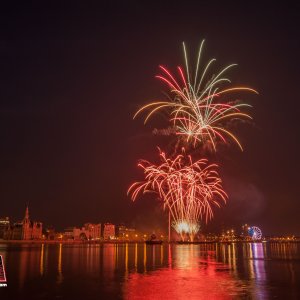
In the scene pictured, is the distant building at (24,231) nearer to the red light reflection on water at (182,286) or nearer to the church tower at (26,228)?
the church tower at (26,228)

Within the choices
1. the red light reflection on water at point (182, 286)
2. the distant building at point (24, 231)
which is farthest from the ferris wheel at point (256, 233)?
the red light reflection on water at point (182, 286)

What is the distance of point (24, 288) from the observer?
16.6 metres

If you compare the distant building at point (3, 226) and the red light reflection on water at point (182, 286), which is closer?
the red light reflection on water at point (182, 286)

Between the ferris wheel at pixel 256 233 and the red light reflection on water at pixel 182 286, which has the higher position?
the ferris wheel at pixel 256 233

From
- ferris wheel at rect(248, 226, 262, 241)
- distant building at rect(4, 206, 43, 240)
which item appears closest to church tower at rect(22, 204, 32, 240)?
distant building at rect(4, 206, 43, 240)

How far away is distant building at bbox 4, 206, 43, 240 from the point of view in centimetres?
17643

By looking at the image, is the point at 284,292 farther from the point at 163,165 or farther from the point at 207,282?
the point at 163,165

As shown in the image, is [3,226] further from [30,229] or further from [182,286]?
[182,286]

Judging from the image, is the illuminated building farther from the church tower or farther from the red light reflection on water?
the red light reflection on water

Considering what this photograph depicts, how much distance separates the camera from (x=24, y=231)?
176 metres

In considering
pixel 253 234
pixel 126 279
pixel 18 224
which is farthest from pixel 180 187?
pixel 18 224

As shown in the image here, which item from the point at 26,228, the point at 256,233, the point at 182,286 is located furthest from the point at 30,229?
the point at 182,286

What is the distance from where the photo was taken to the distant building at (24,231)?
176425 millimetres

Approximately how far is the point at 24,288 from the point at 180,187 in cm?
3564
